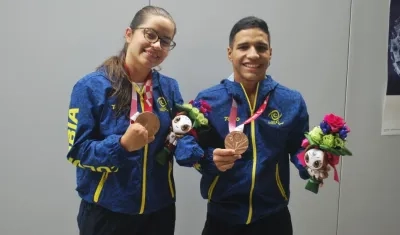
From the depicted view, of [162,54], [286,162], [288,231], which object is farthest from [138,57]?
[288,231]

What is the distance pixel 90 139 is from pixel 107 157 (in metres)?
0.12

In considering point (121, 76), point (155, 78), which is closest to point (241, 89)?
point (155, 78)

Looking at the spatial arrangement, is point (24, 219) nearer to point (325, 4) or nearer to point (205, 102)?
point (205, 102)

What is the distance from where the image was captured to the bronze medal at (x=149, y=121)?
1.25 metres

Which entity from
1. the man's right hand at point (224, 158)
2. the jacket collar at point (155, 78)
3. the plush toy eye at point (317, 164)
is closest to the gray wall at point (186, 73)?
the jacket collar at point (155, 78)

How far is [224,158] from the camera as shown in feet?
4.33

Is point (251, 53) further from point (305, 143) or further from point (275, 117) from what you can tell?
point (305, 143)

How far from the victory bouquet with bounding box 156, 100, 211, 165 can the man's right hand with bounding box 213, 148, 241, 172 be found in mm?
115

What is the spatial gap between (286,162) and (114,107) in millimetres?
714

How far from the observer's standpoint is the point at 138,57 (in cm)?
136

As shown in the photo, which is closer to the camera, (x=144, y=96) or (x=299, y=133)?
(x=144, y=96)

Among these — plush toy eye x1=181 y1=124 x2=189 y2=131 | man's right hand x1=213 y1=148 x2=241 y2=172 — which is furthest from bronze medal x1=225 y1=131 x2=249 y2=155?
plush toy eye x1=181 y1=124 x2=189 y2=131

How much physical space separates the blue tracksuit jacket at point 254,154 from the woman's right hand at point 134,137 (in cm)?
25

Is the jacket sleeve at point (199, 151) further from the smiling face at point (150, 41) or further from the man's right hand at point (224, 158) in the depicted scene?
the smiling face at point (150, 41)
